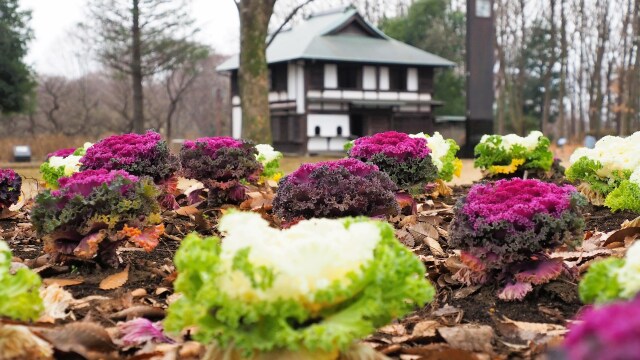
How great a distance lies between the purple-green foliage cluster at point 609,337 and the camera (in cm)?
148

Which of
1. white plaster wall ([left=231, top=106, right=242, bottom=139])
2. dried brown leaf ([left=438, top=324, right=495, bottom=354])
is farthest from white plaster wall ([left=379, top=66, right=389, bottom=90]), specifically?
dried brown leaf ([left=438, top=324, right=495, bottom=354])

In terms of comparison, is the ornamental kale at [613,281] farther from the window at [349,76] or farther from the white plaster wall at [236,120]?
the white plaster wall at [236,120]

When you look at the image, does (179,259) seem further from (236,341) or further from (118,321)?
(118,321)

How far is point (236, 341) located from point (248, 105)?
609 inches

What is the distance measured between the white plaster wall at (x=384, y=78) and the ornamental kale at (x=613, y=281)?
28113 millimetres

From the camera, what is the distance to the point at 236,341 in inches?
101

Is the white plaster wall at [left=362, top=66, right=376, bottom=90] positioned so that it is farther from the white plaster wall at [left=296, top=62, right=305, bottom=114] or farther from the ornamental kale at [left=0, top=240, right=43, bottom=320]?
the ornamental kale at [left=0, top=240, right=43, bottom=320]

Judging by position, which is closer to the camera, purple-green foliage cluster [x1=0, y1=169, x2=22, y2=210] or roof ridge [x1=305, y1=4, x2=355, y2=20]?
purple-green foliage cluster [x1=0, y1=169, x2=22, y2=210]

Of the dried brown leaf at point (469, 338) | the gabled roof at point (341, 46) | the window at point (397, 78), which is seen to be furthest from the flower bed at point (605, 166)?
the window at point (397, 78)

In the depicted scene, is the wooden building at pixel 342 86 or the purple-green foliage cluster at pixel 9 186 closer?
the purple-green foliage cluster at pixel 9 186

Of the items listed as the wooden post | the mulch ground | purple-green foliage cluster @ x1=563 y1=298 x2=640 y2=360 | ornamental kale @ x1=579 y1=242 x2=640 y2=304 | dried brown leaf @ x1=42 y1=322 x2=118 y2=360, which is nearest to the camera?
purple-green foliage cluster @ x1=563 y1=298 x2=640 y2=360

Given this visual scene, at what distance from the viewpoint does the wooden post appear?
866 inches

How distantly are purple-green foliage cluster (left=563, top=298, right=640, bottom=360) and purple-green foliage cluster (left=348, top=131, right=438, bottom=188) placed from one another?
600cm

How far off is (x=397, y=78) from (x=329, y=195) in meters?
26.1
